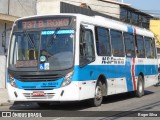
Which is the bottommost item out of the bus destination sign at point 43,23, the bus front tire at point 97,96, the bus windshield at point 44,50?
the bus front tire at point 97,96

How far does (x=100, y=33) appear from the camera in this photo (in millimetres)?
15422

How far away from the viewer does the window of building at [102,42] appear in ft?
49.5

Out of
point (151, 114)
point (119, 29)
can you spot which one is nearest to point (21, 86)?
point (151, 114)

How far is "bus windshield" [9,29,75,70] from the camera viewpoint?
44.0 ft

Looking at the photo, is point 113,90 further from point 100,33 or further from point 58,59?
point 58,59

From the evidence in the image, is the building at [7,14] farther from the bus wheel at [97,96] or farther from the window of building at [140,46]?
the bus wheel at [97,96]

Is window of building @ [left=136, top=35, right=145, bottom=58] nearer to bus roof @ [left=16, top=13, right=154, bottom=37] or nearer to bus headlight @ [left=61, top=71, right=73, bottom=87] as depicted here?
bus roof @ [left=16, top=13, right=154, bottom=37]

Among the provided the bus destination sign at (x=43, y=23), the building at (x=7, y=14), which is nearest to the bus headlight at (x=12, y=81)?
the bus destination sign at (x=43, y=23)

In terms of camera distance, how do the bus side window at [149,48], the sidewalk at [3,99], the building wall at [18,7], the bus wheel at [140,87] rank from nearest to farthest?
1. the sidewalk at [3,99]
2. the bus wheel at [140,87]
3. the bus side window at [149,48]
4. the building wall at [18,7]

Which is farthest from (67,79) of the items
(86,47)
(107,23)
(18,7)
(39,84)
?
(18,7)

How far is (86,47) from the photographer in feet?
46.1

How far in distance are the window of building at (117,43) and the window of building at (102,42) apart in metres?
0.52

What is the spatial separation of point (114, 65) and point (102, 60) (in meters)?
1.34

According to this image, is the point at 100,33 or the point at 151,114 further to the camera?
the point at 100,33
